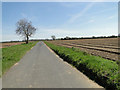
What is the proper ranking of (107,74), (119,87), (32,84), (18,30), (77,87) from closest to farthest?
(119,87)
(77,87)
(32,84)
(107,74)
(18,30)

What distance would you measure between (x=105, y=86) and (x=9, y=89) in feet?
12.8

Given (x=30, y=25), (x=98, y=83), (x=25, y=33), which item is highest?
(x=30, y=25)

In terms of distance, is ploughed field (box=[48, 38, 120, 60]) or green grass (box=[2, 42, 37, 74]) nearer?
green grass (box=[2, 42, 37, 74])

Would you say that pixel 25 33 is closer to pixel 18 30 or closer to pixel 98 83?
pixel 18 30

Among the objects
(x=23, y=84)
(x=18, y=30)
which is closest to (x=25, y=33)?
(x=18, y=30)

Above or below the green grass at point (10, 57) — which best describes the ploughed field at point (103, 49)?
above

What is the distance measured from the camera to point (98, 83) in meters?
5.08

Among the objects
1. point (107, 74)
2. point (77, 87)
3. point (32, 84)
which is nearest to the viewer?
point (77, 87)

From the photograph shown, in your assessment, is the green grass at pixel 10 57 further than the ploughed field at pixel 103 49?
No

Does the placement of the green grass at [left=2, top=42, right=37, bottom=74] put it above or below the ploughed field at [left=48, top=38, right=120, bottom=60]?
below

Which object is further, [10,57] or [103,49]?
[103,49]

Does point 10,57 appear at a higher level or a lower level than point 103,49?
lower

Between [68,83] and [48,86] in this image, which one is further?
[68,83]

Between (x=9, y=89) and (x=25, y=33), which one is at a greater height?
(x=25, y=33)
